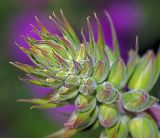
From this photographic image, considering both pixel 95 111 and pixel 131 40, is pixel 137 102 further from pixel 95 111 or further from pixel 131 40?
pixel 131 40

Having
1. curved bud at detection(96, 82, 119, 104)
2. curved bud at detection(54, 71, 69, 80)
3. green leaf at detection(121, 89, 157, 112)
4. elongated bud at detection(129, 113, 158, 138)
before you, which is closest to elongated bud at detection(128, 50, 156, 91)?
green leaf at detection(121, 89, 157, 112)

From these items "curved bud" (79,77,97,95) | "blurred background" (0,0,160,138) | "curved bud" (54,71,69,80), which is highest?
"curved bud" (54,71,69,80)

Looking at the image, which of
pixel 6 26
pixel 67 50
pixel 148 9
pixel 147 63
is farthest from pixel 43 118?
pixel 67 50

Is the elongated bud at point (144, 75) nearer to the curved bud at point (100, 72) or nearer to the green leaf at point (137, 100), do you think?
the green leaf at point (137, 100)

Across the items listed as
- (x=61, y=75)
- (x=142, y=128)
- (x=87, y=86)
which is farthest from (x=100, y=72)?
(x=142, y=128)

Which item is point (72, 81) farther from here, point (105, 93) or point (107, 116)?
point (107, 116)

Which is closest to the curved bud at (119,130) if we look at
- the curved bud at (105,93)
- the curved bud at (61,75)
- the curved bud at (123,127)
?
the curved bud at (123,127)

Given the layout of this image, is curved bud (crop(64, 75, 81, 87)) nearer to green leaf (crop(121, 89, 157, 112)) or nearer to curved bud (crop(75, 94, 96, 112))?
curved bud (crop(75, 94, 96, 112))
